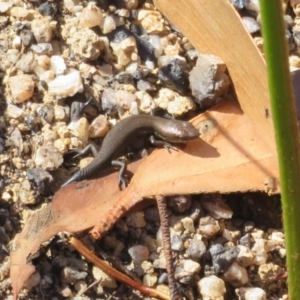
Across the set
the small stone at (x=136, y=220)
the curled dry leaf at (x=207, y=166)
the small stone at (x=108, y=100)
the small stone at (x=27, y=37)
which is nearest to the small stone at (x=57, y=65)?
→ the small stone at (x=27, y=37)

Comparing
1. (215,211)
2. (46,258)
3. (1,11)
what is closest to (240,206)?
(215,211)

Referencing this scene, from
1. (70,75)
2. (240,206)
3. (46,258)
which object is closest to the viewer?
(46,258)

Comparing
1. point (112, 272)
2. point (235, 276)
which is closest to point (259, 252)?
point (235, 276)

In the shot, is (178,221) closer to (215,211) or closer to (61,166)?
(215,211)

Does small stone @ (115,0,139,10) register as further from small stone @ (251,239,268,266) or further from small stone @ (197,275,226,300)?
small stone @ (197,275,226,300)

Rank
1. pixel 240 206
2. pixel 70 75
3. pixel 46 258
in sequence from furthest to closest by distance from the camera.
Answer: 1. pixel 70 75
2. pixel 240 206
3. pixel 46 258

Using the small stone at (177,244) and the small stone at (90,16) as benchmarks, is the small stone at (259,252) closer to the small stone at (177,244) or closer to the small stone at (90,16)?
the small stone at (177,244)

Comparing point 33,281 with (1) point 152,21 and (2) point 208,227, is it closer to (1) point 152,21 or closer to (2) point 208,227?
(2) point 208,227
